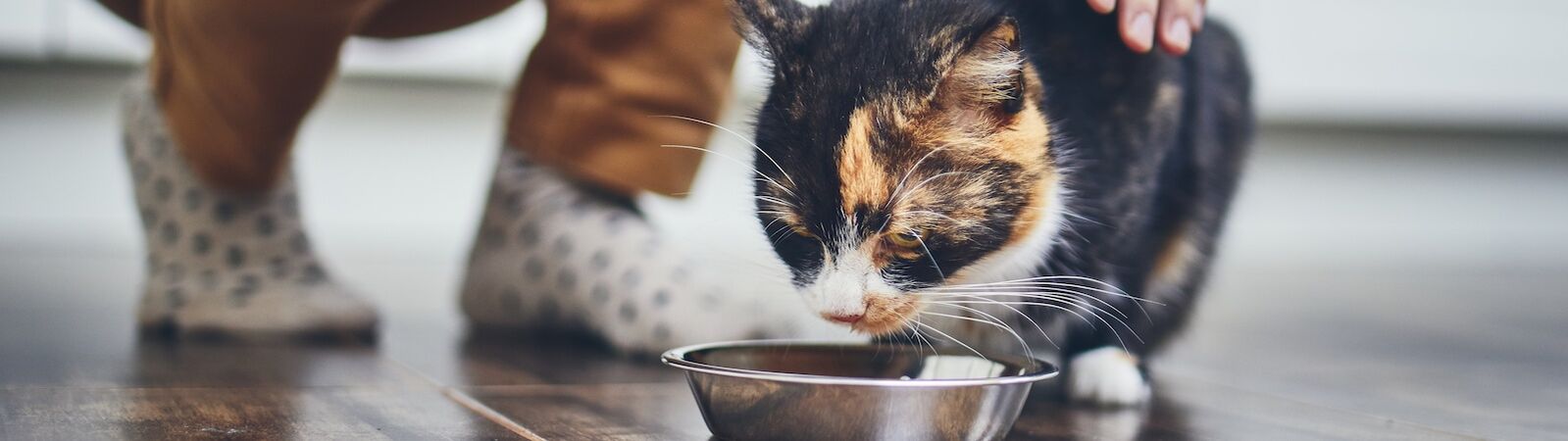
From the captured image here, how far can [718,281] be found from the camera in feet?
4.15

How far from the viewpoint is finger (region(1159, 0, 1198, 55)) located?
0.90 m

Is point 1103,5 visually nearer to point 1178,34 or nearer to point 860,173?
point 1178,34

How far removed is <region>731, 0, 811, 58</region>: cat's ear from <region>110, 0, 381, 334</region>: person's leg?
39cm

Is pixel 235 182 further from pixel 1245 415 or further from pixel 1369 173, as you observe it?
pixel 1369 173

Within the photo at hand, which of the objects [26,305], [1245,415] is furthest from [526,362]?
[26,305]

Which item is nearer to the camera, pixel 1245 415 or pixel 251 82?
pixel 1245 415

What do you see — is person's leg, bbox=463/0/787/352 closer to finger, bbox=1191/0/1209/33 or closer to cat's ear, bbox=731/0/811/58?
cat's ear, bbox=731/0/811/58

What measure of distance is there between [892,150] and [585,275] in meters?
0.48

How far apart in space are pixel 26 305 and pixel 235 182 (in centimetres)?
38

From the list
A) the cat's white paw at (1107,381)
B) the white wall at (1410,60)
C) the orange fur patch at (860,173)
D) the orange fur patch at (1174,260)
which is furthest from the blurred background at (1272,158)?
the orange fur patch at (860,173)

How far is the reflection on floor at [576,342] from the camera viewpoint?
0.83m

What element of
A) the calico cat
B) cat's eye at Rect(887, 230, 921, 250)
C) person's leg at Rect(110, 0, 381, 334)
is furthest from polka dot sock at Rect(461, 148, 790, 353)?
cat's eye at Rect(887, 230, 921, 250)

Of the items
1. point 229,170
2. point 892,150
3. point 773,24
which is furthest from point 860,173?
point 229,170

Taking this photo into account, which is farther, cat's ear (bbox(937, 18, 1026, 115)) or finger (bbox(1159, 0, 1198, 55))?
finger (bbox(1159, 0, 1198, 55))
